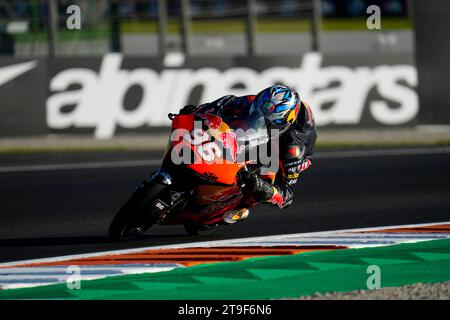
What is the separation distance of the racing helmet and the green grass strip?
1.12m

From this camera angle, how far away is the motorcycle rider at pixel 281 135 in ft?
24.1

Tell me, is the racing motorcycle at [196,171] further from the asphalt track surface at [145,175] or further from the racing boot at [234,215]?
the asphalt track surface at [145,175]

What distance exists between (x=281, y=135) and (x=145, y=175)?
5.68 m

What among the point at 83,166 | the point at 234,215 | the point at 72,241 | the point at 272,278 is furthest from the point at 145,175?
the point at 272,278

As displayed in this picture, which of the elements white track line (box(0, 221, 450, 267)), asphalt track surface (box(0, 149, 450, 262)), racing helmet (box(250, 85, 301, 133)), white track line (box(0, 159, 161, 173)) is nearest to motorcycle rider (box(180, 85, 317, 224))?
racing helmet (box(250, 85, 301, 133))

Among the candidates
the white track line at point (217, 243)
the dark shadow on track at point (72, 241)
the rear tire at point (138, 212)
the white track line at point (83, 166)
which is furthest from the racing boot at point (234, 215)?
the white track line at point (83, 166)

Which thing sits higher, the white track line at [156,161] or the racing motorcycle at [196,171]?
the racing motorcycle at [196,171]

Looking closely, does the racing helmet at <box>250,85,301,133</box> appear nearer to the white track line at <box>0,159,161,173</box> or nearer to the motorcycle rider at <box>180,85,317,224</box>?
the motorcycle rider at <box>180,85,317,224</box>

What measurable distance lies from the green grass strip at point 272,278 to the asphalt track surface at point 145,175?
47.8 inches

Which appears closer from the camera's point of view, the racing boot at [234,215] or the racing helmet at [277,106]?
the racing helmet at [277,106]

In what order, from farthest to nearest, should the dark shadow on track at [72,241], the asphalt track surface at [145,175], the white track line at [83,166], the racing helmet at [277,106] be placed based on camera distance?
the white track line at [83,166] → the asphalt track surface at [145,175] → the dark shadow on track at [72,241] → the racing helmet at [277,106]

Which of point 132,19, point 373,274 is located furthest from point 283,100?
point 132,19

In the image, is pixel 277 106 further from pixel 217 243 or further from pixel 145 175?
pixel 145 175
